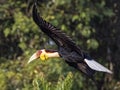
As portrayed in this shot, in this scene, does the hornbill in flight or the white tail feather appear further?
the hornbill in flight

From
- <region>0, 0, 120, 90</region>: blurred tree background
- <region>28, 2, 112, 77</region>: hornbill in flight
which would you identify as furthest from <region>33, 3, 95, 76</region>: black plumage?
<region>0, 0, 120, 90</region>: blurred tree background

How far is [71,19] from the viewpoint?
10883 millimetres

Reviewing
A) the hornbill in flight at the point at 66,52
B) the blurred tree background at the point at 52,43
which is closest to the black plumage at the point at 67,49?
the hornbill in flight at the point at 66,52

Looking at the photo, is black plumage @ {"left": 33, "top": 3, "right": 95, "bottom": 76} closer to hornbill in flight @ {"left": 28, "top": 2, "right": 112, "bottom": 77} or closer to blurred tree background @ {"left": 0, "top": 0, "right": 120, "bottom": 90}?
hornbill in flight @ {"left": 28, "top": 2, "right": 112, "bottom": 77}

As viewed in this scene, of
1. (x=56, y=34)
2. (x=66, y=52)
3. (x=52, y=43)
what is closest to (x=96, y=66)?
(x=66, y=52)

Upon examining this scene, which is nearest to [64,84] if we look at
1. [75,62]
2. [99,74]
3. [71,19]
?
[75,62]

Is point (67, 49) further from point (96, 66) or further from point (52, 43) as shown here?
point (52, 43)

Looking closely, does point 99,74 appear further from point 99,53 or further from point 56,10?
point 56,10

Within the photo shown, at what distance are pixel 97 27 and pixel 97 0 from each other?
0.55 metres

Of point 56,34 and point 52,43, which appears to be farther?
point 52,43

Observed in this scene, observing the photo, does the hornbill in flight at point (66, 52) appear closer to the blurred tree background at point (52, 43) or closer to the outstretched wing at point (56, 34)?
the outstretched wing at point (56, 34)

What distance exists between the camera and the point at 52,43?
36.1 feet

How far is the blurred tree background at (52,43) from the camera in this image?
10.6 meters

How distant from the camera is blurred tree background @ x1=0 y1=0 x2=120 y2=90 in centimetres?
1062
